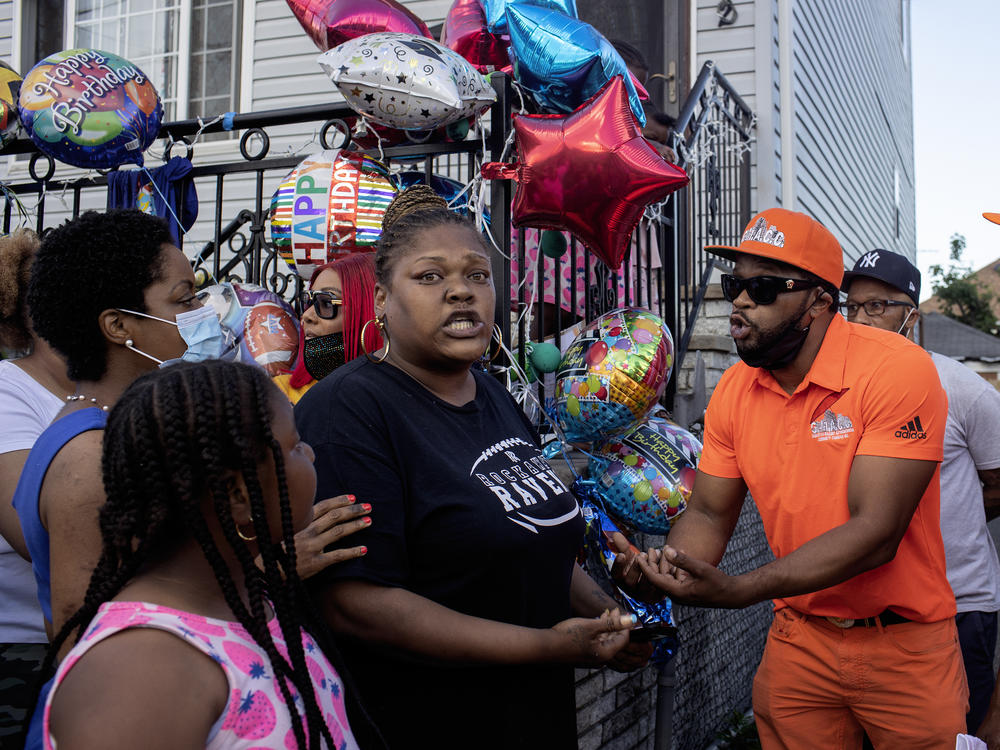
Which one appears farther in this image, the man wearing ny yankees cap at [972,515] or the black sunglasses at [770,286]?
the man wearing ny yankees cap at [972,515]

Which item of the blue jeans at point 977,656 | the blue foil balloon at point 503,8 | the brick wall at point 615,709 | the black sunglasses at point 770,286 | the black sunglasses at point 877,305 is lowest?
the brick wall at point 615,709

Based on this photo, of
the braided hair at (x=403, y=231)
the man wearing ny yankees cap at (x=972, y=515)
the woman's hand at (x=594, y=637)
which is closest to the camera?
the woman's hand at (x=594, y=637)

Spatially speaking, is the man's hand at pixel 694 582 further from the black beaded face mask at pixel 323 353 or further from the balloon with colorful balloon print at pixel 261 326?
the balloon with colorful balloon print at pixel 261 326

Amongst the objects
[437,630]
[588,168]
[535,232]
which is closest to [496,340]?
[588,168]

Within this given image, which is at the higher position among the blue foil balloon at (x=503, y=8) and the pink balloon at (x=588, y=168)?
the blue foil balloon at (x=503, y=8)

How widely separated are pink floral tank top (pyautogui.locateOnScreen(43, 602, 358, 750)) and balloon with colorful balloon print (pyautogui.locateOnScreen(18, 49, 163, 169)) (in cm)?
294

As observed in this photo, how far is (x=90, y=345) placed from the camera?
6.92 ft

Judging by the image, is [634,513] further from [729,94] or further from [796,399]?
[729,94]

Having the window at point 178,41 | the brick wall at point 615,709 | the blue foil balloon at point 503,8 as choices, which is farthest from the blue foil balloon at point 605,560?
the window at point 178,41

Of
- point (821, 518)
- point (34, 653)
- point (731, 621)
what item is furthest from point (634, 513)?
point (731, 621)

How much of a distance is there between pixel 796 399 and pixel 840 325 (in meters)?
0.29

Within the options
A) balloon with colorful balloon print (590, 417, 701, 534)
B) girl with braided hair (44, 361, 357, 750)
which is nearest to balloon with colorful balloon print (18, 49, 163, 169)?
balloon with colorful balloon print (590, 417, 701, 534)

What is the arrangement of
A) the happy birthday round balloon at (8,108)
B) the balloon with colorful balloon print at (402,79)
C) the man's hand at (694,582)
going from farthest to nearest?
the happy birthday round balloon at (8,108) < the balloon with colorful balloon print at (402,79) < the man's hand at (694,582)

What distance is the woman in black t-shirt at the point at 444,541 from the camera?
1.74 m
